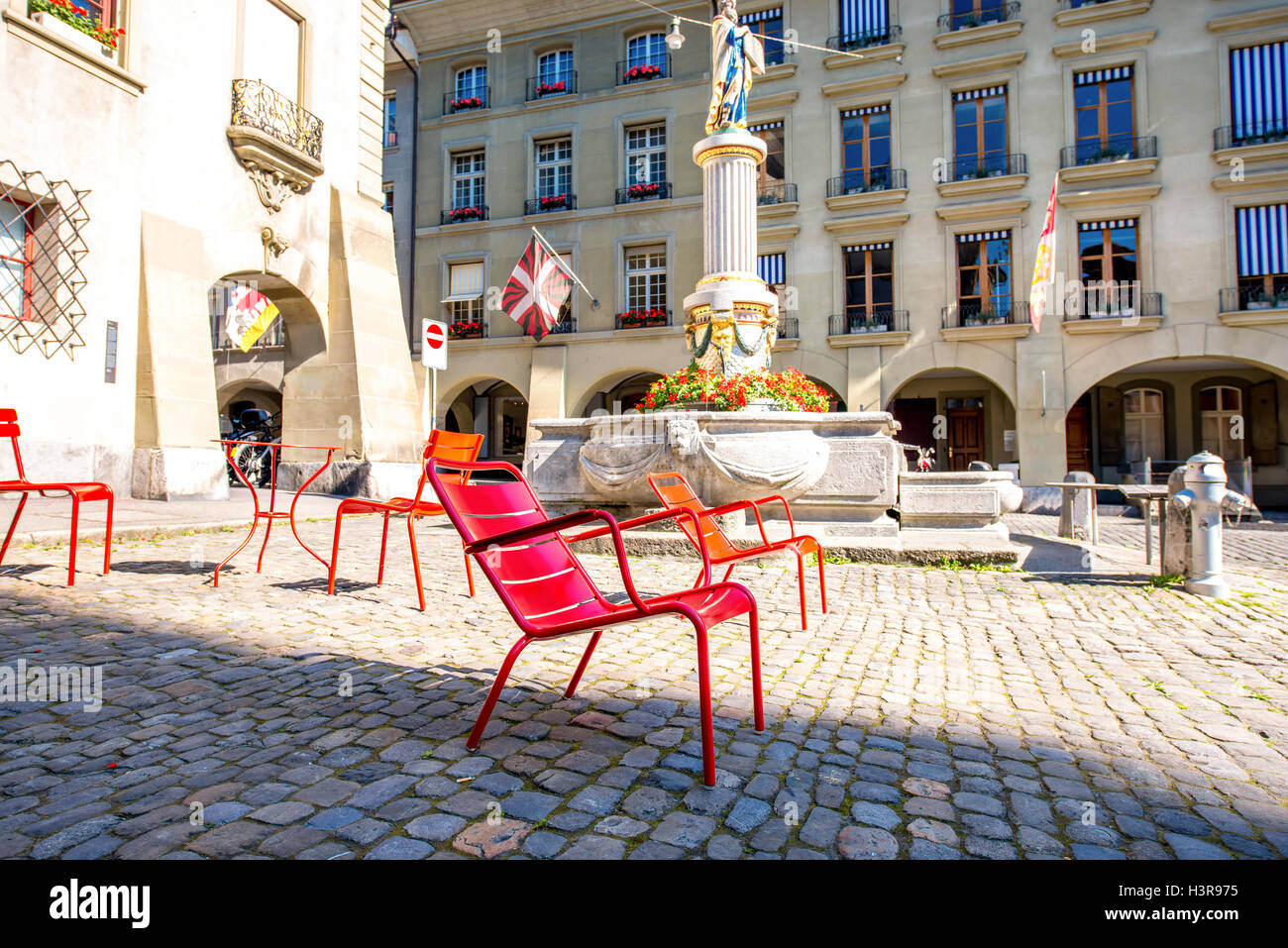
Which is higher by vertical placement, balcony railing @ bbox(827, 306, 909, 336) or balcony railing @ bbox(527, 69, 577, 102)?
balcony railing @ bbox(527, 69, 577, 102)

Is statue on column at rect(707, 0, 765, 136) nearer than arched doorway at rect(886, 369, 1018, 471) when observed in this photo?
Yes

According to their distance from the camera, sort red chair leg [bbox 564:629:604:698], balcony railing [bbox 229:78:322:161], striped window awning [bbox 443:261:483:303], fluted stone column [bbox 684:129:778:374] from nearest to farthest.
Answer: red chair leg [bbox 564:629:604:698], fluted stone column [bbox 684:129:778:374], balcony railing [bbox 229:78:322:161], striped window awning [bbox 443:261:483:303]

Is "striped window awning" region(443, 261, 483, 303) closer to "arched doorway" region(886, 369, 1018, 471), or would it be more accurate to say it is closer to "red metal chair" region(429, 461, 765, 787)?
"arched doorway" region(886, 369, 1018, 471)

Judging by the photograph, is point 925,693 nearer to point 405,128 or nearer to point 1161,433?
point 1161,433

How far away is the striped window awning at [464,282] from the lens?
966 inches

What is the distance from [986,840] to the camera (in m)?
1.95

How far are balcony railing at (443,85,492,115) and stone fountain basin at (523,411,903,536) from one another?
69.0 feet

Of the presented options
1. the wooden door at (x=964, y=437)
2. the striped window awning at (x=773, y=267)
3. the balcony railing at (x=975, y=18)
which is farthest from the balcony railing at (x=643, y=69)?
the wooden door at (x=964, y=437)

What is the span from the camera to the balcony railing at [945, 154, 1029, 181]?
65.0 feet

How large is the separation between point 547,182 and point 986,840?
82.1 ft

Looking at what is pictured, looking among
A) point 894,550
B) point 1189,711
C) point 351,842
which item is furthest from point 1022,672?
point 894,550

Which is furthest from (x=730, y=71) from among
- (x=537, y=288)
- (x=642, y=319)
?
(x=642, y=319)

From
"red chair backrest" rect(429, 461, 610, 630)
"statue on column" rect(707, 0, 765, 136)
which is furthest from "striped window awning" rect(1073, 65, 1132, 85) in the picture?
"red chair backrest" rect(429, 461, 610, 630)

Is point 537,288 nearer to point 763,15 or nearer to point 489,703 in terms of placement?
point 763,15
